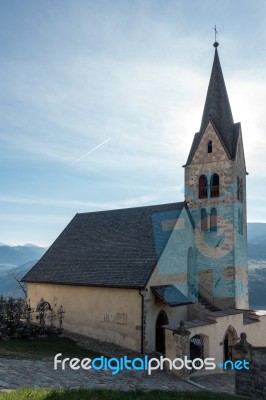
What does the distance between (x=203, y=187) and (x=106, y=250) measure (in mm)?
7931

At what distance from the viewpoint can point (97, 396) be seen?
8391mm

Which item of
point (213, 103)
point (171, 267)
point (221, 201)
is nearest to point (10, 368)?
point (171, 267)

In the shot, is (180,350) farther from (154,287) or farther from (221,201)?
(221,201)

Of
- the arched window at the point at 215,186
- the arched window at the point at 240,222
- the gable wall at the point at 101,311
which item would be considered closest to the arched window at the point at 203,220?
the arched window at the point at 215,186

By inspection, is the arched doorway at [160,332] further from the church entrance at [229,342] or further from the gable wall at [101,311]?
the church entrance at [229,342]

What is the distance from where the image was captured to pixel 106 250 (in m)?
23.8

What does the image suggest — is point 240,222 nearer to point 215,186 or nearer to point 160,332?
point 215,186

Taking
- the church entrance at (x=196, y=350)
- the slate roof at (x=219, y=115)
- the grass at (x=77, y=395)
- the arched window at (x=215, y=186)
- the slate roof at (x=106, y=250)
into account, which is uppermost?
the slate roof at (x=219, y=115)

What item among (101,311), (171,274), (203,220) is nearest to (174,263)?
(171,274)

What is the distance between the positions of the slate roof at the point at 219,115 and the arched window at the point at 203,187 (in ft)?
5.32

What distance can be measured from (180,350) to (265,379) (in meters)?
3.85

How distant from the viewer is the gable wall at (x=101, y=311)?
63.8ft

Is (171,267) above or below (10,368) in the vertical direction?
above

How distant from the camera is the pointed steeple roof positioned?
25484 millimetres
